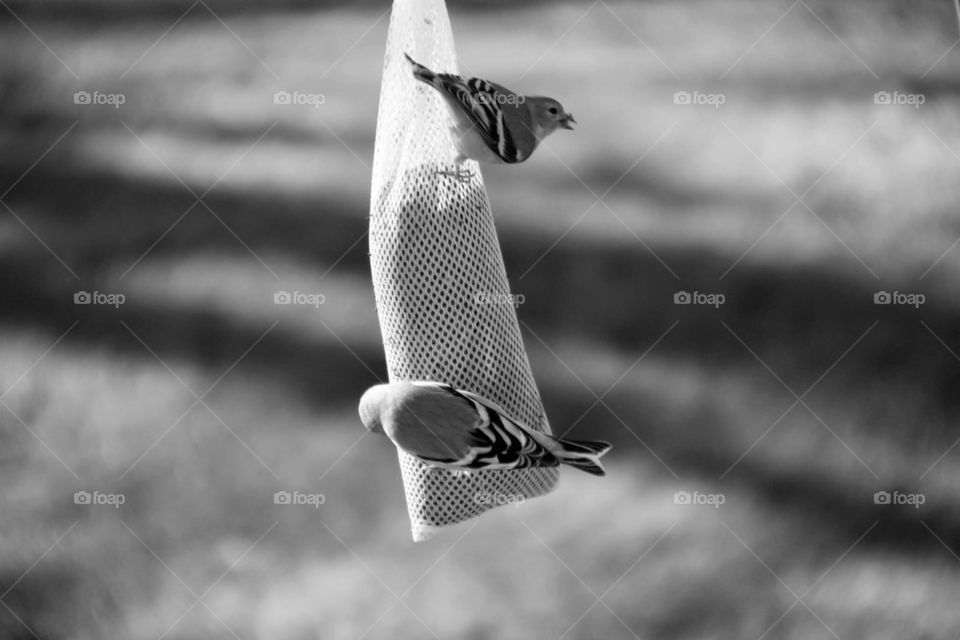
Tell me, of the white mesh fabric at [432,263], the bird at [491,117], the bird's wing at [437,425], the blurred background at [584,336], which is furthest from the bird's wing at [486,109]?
the blurred background at [584,336]

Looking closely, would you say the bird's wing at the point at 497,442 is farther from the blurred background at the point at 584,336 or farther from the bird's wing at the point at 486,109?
the blurred background at the point at 584,336

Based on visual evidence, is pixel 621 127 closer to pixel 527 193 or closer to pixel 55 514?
pixel 527 193

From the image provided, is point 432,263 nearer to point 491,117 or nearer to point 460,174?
point 460,174

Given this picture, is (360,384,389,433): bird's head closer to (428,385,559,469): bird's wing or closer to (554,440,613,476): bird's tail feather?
(428,385,559,469): bird's wing

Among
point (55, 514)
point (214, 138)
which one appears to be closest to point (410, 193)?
point (214, 138)

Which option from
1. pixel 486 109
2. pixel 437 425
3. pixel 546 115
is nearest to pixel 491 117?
pixel 486 109

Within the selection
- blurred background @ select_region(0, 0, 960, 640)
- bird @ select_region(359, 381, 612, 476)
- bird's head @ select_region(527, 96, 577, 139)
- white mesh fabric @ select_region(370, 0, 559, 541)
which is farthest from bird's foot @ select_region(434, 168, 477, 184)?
blurred background @ select_region(0, 0, 960, 640)
